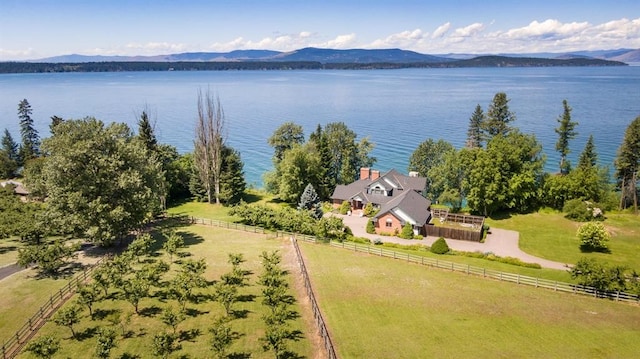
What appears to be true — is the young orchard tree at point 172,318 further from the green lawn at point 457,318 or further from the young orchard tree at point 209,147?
the young orchard tree at point 209,147

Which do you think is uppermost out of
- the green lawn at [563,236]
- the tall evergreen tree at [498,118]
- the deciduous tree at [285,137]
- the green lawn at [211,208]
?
the tall evergreen tree at [498,118]

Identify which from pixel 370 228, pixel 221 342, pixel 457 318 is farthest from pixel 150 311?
pixel 370 228

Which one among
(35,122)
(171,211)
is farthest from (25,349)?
(35,122)

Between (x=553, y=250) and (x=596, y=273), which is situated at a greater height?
(x=596, y=273)

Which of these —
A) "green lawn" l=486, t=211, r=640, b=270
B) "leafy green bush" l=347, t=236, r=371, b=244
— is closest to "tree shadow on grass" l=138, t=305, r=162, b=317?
"leafy green bush" l=347, t=236, r=371, b=244

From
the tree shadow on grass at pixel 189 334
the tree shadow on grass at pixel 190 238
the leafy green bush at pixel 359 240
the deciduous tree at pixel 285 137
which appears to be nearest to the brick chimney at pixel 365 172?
the deciduous tree at pixel 285 137

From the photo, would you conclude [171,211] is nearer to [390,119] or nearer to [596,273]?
[596,273]

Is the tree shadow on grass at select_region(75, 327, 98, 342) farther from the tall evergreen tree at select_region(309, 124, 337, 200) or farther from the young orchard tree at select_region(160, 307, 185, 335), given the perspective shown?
the tall evergreen tree at select_region(309, 124, 337, 200)
